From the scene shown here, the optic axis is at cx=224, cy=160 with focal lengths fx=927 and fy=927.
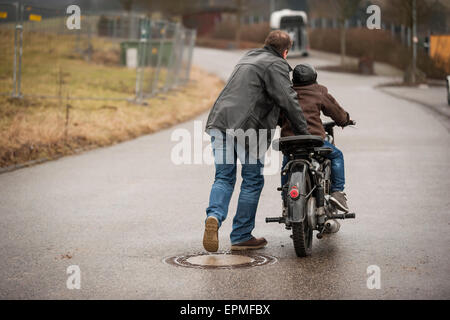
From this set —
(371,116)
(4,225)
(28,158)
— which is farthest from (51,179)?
(371,116)

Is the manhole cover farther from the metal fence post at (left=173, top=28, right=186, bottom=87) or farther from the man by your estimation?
the metal fence post at (left=173, top=28, right=186, bottom=87)

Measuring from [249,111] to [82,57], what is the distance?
2658 cm

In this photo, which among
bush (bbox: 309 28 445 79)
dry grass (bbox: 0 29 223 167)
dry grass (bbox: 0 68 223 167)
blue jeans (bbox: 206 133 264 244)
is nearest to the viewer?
blue jeans (bbox: 206 133 264 244)

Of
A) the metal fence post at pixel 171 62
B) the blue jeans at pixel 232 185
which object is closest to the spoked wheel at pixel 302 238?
the blue jeans at pixel 232 185

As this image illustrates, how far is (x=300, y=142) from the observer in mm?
7230

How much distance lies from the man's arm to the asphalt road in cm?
106

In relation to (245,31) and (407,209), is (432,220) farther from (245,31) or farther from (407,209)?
(245,31)

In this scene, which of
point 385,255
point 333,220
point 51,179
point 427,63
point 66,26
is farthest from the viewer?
point 427,63

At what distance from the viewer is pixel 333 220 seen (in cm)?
795

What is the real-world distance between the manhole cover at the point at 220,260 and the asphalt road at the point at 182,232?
0.12 m

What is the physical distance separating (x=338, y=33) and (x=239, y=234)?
53972mm

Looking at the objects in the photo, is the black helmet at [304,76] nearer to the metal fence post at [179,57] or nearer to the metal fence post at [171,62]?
the metal fence post at [171,62]

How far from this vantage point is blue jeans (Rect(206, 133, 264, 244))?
24.3 feet

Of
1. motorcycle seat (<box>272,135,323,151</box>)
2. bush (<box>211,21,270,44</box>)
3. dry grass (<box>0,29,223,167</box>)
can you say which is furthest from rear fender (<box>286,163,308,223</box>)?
bush (<box>211,21,270,44</box>)
